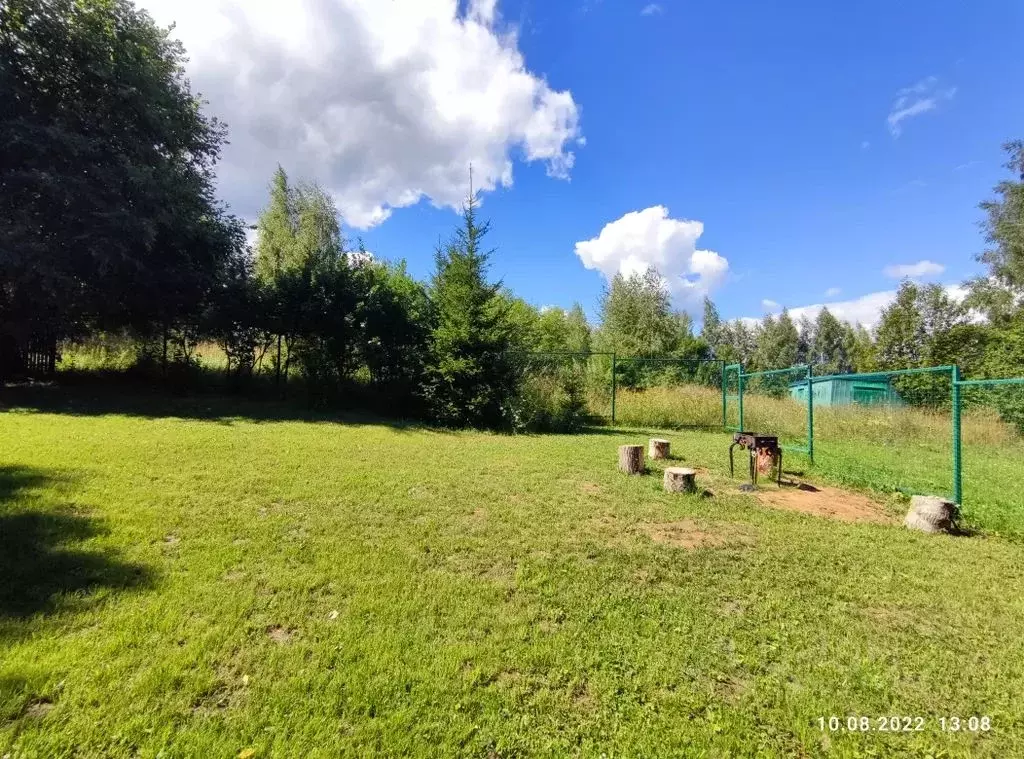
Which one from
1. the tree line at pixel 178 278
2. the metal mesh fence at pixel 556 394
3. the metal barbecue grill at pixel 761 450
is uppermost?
the tree line at pixel 178 278

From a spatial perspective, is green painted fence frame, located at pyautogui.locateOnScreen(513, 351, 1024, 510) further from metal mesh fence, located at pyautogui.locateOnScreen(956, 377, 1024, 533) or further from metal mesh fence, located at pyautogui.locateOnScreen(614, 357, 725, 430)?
metal mesh fence, located at pyautogui.locateOnScreen(614, 357, 725, 430)

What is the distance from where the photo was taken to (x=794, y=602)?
10.6 ft

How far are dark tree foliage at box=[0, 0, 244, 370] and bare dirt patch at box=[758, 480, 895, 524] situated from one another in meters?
13.0

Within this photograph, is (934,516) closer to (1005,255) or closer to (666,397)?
(666,397)

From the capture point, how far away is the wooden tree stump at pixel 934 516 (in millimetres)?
4809

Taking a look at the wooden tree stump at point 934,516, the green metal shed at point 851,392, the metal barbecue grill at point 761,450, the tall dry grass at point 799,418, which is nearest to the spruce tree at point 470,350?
the tall dry grass at point 799,418

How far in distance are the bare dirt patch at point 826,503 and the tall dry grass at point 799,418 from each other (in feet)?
17.9

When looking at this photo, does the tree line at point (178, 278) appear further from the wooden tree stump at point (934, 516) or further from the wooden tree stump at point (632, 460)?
the wooden tree stump at point (934, 516)

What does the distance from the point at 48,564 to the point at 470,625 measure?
281 centimetres

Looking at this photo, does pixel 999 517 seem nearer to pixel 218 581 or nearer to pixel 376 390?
pixel 218 581

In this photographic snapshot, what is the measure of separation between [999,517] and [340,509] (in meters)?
6.92

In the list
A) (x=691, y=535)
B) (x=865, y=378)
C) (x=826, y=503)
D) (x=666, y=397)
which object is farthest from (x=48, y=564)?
(x=666, y=397)

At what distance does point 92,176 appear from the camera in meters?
10.7

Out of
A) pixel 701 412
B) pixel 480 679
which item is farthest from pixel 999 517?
pixel 701 412
